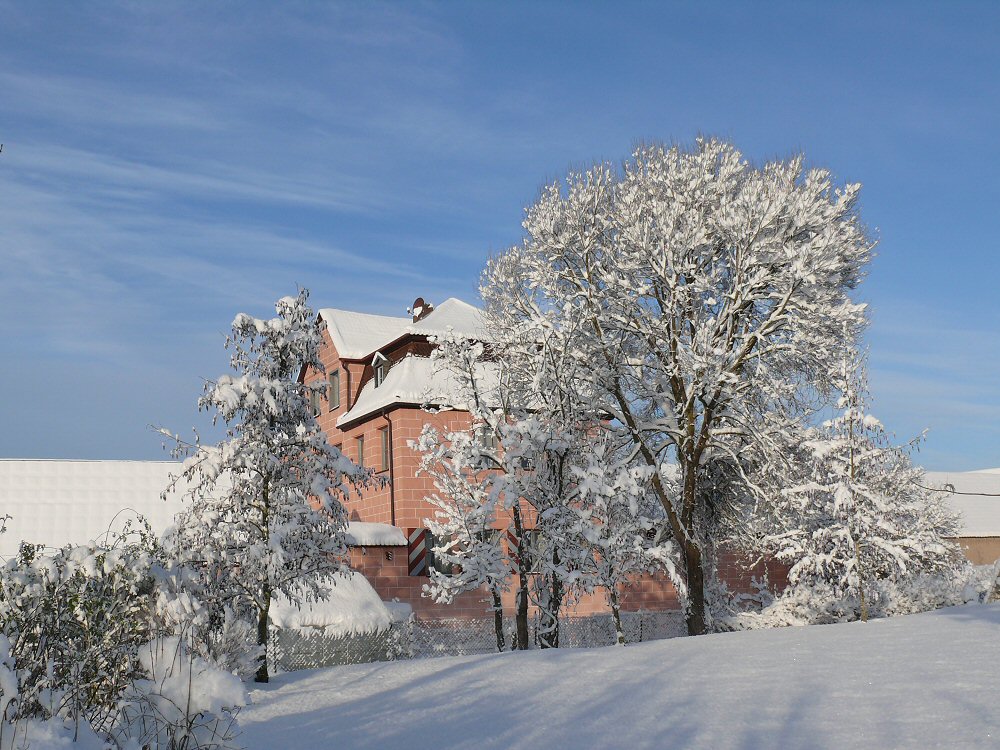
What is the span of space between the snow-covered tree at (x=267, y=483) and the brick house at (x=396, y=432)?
21.3 ft

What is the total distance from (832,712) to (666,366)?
13846mm

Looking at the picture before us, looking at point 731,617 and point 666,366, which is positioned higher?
point 666,366

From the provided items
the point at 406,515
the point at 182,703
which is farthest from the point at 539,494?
the point at 182,703

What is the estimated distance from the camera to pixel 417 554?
24.5 meters

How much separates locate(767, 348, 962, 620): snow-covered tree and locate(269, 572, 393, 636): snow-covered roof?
33.4 feet

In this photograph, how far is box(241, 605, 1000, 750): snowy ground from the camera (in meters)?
6.59

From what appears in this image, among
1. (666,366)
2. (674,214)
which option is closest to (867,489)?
(666,366)

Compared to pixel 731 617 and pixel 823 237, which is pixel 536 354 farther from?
pixel 731 617

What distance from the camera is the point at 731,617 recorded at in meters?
23.8

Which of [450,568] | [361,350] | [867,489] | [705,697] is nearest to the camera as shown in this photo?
[705,697]

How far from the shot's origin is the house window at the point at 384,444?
29422 millimetres

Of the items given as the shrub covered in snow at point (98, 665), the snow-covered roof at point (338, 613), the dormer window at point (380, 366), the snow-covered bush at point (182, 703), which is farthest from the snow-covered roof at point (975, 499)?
the snow-covered bush at point (182, 703)

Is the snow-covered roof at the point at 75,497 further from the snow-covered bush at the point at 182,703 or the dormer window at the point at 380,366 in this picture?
the snow-covered bush at the point at 182,703

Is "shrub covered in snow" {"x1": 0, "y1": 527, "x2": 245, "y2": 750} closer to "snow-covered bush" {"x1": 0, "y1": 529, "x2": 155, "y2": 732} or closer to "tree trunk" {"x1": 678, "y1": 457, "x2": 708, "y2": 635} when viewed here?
"snow-covered bush" {"x1": 0, "y1": 529, "x2": 155, "y2": 732}
